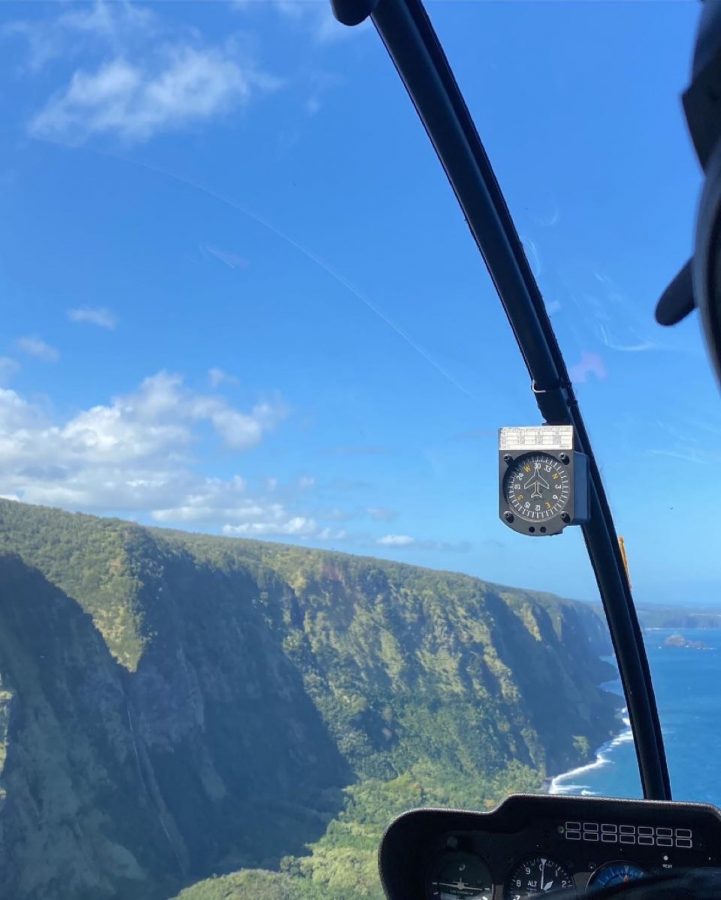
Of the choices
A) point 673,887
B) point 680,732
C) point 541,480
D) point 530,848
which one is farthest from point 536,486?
point 673,887

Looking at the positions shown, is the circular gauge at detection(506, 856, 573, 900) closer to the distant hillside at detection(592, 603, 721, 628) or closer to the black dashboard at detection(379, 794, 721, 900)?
the black dashboard at detection(379, 794, 721, 900)

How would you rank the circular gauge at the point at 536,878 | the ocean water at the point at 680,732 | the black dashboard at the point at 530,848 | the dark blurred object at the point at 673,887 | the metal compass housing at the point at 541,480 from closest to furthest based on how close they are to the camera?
1. the dark blurred object at the point at 673,887
2. the black dashboard at the point at 530,848
3. the circular gauge at the point at 536,878
4. the metal compass housing at the point at 541,480
5. the ocean water at the point at 680,732

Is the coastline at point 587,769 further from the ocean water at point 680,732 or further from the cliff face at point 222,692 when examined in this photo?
the cliff face at point 222,692

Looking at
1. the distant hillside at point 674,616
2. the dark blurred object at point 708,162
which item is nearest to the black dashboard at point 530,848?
the distant hillside at point 674,616

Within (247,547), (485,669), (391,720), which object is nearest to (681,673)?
(485,669)

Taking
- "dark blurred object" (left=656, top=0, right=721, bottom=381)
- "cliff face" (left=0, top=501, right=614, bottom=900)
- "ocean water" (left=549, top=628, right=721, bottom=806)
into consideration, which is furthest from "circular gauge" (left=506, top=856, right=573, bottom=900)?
"cliff face" (left=0, top=501, right=614, bottom=900)

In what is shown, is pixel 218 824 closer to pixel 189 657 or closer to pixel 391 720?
pixel 391 720
